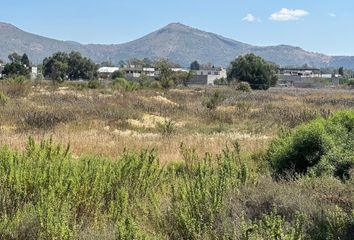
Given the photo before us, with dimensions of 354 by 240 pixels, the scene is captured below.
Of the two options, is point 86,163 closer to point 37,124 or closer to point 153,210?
point 153,210

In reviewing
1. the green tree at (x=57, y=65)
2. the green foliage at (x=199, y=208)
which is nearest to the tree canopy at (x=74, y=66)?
the green tree at (x=57, y=65)

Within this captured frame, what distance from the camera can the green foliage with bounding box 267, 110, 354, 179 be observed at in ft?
25.3

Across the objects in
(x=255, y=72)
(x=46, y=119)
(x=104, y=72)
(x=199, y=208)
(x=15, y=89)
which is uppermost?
(x=199, y=208)

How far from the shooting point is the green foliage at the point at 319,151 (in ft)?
25.3

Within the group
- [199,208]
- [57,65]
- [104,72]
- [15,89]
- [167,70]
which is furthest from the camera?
[104,72]

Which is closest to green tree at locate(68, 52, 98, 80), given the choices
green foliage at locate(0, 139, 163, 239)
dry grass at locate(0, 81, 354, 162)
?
dry grass at locate(0, 81, 354, 162)

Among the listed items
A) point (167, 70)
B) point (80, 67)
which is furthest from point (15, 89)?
point (80, 67)

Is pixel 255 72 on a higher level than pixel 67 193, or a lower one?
lower

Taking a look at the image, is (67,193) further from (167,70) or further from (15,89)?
(167,70)

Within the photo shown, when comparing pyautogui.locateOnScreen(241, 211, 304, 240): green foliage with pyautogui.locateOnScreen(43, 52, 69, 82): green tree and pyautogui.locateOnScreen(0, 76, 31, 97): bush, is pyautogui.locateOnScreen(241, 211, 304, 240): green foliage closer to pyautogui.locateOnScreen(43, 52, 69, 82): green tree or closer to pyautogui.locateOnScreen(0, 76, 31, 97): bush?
pyautogui.locateOnScreen(0, 76, 31, 97): bush

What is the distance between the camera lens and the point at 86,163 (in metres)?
6.85

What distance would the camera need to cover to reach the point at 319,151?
8266 mm

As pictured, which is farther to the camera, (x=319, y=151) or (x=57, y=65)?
(x=57, y=65)

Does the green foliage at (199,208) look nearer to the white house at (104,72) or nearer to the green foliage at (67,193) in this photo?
the green foliage at (67,193)
